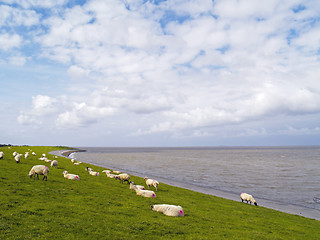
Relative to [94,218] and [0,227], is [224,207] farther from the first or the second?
[0,227]

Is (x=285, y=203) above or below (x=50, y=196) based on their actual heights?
below

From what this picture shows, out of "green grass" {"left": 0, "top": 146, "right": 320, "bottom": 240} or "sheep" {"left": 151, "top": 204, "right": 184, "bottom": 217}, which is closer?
"green grass" {"left": 0, "top": 146, "right": 320, "bottom": 240}

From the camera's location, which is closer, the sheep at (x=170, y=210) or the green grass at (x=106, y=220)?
the green grass at (x=106, y=220)

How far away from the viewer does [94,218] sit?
13.9 m

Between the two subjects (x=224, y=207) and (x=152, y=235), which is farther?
(x=224, y=207)

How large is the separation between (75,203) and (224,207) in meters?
16.4

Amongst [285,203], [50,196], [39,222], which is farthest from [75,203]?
[285,203]

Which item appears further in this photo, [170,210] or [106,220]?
[170,210]

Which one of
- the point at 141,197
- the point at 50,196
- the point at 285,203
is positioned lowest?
the point at 285,203

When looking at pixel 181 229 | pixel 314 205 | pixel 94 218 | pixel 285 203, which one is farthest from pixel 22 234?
pixel 314 205

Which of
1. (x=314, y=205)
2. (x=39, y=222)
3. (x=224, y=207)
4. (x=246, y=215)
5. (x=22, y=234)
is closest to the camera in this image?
(x=22, y=234)

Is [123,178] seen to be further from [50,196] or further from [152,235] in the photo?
[152,235]

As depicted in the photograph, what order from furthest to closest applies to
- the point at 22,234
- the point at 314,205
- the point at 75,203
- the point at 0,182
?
the point at 314,205, the point at 0,182, the point at 75,203, the point at 22,234

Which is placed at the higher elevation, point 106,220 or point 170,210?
point 106,220
